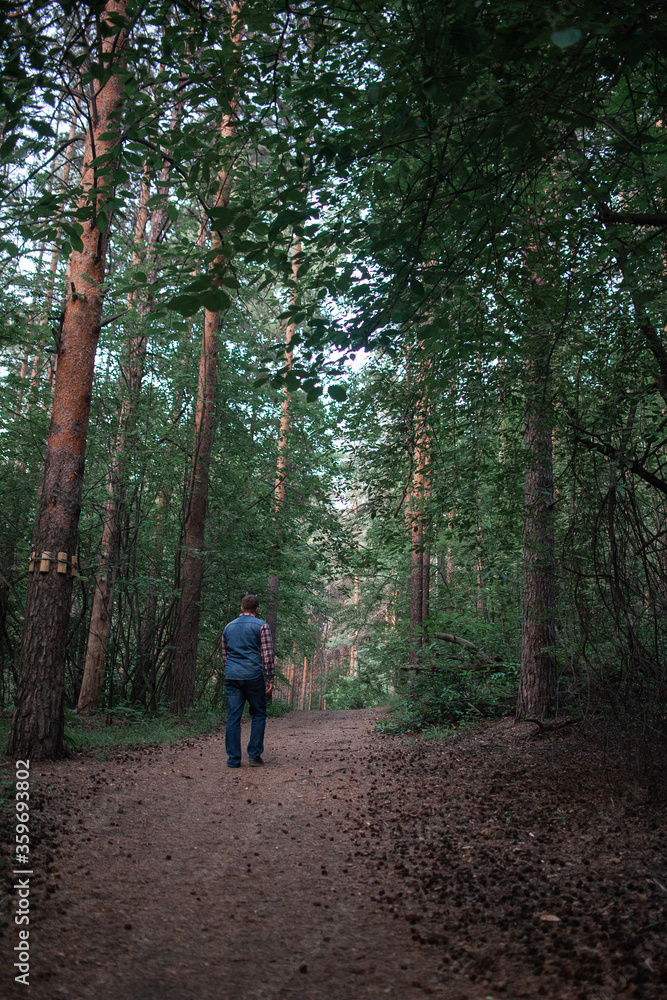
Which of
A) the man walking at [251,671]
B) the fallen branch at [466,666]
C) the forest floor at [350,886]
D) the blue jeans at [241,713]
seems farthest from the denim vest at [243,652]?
the fallen branch at [466,666]

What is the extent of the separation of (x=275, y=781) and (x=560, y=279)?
580 centimetres

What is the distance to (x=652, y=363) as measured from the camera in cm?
532

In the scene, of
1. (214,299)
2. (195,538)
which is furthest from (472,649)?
(214,299)

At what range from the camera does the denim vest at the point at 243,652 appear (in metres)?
7.67

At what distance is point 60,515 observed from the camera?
6.55m

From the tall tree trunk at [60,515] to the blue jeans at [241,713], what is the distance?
1963 millimetres

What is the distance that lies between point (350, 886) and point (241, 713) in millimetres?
4229

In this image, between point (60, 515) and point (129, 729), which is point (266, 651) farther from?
point (129, 729)

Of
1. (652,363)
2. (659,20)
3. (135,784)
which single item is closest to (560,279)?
(652,363)

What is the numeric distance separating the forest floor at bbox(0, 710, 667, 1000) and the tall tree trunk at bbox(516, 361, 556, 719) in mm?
1703

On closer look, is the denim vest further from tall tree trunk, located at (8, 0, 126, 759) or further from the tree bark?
the tree bark

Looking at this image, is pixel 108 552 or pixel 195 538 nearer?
pixel 108 552

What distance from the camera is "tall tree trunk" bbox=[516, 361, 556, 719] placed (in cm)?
677

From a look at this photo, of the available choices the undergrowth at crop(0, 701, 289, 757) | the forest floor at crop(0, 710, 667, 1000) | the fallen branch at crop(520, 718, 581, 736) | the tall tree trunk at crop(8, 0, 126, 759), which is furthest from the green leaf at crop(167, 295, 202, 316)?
the fallen branch at crop(520, 718, 581, 736)
